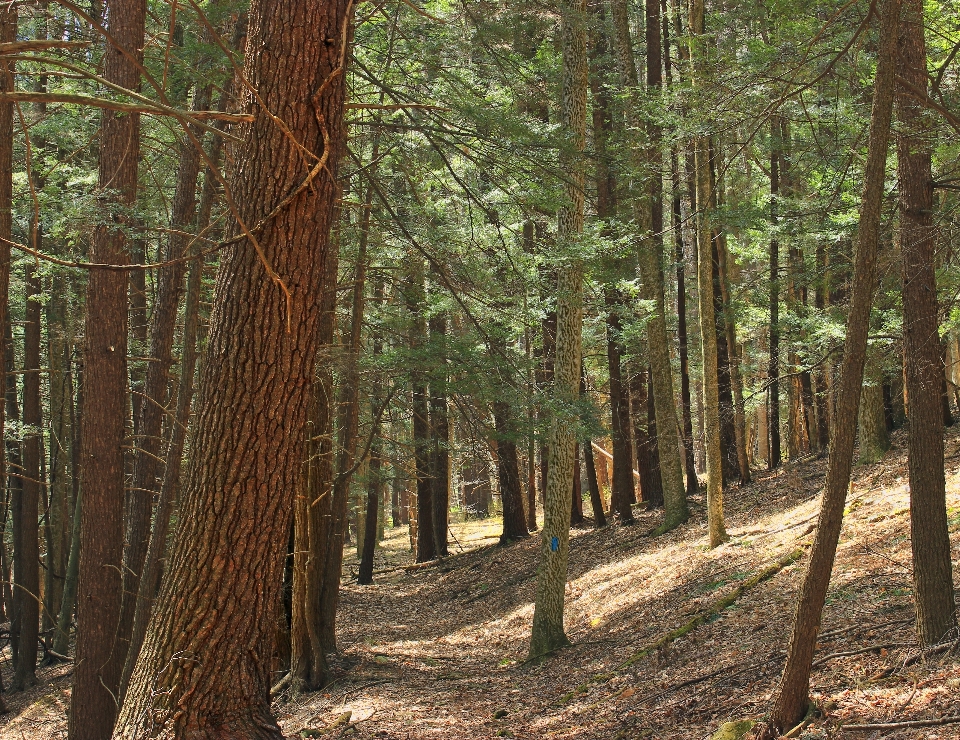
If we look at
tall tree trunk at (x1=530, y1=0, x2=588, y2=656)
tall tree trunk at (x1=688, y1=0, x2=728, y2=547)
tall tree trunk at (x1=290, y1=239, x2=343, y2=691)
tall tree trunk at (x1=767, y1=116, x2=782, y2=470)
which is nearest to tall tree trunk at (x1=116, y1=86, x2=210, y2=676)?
tall tree trunk at (x1=290, y1=239, x2=343, y2=691)

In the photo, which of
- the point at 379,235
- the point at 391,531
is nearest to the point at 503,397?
the point at 379,235

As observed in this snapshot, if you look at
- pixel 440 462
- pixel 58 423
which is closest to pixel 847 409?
pixel 440 462

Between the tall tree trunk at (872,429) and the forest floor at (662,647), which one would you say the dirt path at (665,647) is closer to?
the forest floor at (662,647)

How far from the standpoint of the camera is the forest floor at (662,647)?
257 inches

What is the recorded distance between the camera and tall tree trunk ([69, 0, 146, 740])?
27.7 ft

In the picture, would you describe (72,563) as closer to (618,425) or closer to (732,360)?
(618,425)

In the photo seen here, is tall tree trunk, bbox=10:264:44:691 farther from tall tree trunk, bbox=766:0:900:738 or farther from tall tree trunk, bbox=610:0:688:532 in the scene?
tall tree trunk, bbox=766:0:900:738

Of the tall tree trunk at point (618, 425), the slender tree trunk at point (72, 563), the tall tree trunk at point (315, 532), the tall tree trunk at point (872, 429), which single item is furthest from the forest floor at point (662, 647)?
the tall tree trunk at point (618, 425)

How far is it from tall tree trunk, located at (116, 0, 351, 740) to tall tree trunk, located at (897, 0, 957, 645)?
4.54m

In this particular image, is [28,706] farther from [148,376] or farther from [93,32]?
[93,32]

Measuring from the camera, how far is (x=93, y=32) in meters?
8.67

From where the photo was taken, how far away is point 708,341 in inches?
517

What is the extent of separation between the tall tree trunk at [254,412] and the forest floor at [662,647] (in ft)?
11.8

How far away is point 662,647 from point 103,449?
635 cm
